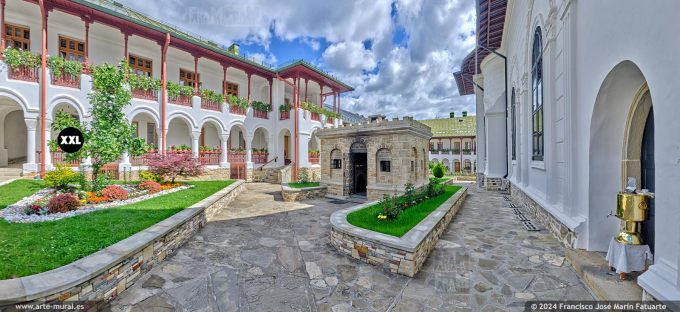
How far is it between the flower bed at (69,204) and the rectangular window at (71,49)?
8.03 metres

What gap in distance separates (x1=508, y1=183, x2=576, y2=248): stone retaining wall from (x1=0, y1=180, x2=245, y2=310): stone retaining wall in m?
7.52

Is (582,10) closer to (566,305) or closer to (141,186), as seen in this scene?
(566,305)

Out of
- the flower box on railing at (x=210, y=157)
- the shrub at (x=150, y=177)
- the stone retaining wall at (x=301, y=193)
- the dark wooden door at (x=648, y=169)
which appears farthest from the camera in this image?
the flower box on railing at (x=210, y=157)

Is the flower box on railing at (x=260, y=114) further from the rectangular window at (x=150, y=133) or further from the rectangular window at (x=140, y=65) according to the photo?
the rectangular window at (x=140, y=65)

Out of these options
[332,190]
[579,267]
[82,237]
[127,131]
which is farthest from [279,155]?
[579,267]

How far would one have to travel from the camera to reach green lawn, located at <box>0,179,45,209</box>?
23.5ft

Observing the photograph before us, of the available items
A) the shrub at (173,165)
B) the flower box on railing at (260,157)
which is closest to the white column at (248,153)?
the flower box on railing at (260,157)

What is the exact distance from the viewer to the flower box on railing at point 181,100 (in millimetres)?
14719

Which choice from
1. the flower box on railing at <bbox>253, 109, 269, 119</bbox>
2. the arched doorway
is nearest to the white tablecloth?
the arched doorway

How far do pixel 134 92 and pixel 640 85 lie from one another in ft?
58.4

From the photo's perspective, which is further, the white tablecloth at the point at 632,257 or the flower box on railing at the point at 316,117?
the flower box on railing at the point at 316,117

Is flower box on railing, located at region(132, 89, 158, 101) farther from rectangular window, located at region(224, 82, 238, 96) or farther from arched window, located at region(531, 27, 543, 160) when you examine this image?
arched window, located at region(531, 27, 543, 160)

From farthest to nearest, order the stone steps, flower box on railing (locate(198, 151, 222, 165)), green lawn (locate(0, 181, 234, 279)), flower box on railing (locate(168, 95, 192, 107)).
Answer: flower box on railing (locate(198, 151, 222, 165)) → flower box on railing (locate(168, 95, 192, 107)) → green lawn (locate(0, 181, 234, 279)) → the stone steps

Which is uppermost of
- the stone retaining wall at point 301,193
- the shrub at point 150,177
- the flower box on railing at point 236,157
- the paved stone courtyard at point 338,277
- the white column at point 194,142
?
the white column at point 194,142
